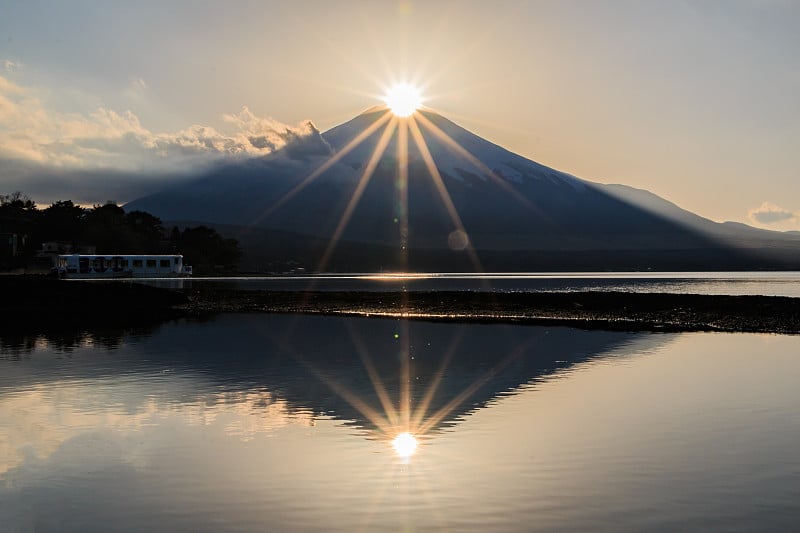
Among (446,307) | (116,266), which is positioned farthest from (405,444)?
(116,266)

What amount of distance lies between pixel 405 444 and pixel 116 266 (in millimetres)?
164722

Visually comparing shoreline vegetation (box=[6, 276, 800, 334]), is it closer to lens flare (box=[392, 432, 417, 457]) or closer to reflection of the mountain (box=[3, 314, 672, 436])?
reflection of the mountain (box=[3, 314, 672, 436])

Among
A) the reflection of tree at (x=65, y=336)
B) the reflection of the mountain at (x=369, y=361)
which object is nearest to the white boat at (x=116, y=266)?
the reflection of tree at (x=65, y=336)

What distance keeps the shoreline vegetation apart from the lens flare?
42880mm

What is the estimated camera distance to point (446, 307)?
287ft

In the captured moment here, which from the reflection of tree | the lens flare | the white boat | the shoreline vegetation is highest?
the white boat

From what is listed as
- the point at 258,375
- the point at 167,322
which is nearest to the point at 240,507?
the point at 258,375

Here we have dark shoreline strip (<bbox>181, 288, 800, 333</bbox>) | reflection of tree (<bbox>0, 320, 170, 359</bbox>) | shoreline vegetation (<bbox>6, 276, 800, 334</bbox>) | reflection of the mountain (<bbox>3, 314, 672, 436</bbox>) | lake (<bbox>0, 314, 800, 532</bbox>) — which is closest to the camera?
lake (<bbox>0, 314, 800, 532</bbox>)

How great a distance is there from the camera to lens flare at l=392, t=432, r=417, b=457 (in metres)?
21.9

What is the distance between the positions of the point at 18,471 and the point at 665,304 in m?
73.2

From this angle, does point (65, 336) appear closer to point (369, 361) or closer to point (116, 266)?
point (369, 361)

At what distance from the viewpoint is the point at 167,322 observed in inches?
2793

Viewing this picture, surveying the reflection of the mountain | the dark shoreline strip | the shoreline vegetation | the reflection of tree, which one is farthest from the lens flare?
the dark shoreline strip

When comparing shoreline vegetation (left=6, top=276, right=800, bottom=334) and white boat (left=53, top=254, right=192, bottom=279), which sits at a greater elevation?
white boat (left=53, top=254, right=192, bottom=279)
